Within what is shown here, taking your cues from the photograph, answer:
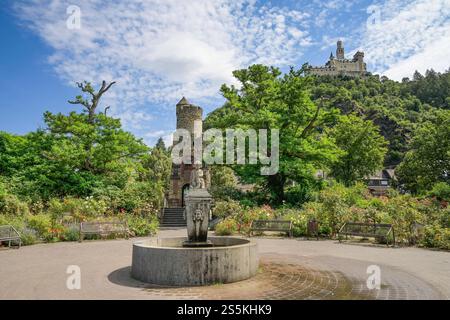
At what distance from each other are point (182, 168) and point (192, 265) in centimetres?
3227

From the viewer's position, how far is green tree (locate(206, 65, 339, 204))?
24.5m

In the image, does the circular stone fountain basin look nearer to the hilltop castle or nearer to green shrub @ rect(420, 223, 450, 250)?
green shrub @ rect(420, 223, 450, 250)

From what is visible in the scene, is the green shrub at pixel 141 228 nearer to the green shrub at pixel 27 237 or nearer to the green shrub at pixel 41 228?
the green shrub at pixel 41 228

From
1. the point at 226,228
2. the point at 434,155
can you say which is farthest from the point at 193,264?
the point at 434,155

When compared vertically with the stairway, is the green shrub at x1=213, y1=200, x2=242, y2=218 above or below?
above

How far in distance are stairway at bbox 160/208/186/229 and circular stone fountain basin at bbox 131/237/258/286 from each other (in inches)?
728

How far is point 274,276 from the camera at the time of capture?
307 inches

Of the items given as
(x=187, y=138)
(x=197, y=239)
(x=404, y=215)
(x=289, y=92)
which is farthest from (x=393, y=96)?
(x=197, y=239)

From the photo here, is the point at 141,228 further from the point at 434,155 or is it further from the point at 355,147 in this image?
the point at 434,155

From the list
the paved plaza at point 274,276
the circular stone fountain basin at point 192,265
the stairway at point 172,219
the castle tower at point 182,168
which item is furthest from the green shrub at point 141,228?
the castle tower at point 182,168

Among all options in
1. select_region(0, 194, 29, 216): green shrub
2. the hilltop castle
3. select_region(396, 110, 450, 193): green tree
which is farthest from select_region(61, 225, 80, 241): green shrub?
the hilltop castle

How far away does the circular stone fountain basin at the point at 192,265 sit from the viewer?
6.93m

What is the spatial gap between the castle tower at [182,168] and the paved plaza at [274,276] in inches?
980
